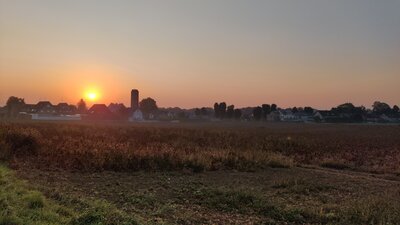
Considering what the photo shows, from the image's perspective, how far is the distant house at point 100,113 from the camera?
146m

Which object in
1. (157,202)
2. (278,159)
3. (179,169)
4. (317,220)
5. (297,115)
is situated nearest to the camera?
(317,220)

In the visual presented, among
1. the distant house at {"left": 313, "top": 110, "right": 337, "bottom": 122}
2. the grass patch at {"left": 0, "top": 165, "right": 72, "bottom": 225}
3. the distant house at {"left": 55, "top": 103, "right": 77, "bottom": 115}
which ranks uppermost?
the distant house at {"left": 55, "top": 103, "right": 77, "bottom": 115}

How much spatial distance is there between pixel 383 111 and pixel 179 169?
632ft

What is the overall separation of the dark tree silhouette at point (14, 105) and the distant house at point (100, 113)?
70.4 feet

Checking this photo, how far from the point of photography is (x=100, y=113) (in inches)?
5906

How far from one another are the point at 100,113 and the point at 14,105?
86.0ft

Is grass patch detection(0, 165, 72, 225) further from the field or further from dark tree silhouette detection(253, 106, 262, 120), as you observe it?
dark tree silhouette detection(253, 106, 262, 120)

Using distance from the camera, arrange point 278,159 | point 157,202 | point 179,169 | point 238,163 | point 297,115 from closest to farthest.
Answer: point 157,202 → point 179,169 → point 238,163 → point 278,159 → point 297,115

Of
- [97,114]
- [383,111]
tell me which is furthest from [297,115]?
[97,114]

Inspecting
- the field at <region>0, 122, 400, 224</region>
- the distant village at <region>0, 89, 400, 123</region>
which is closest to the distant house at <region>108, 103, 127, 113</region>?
the distant village at <region>0, 89, 400, 123</region>

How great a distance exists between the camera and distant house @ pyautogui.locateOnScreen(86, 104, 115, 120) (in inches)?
5743

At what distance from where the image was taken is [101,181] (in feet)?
49.7

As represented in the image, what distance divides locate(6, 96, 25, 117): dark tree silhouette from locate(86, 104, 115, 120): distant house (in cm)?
2145

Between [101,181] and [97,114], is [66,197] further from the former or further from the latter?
[97,114]
